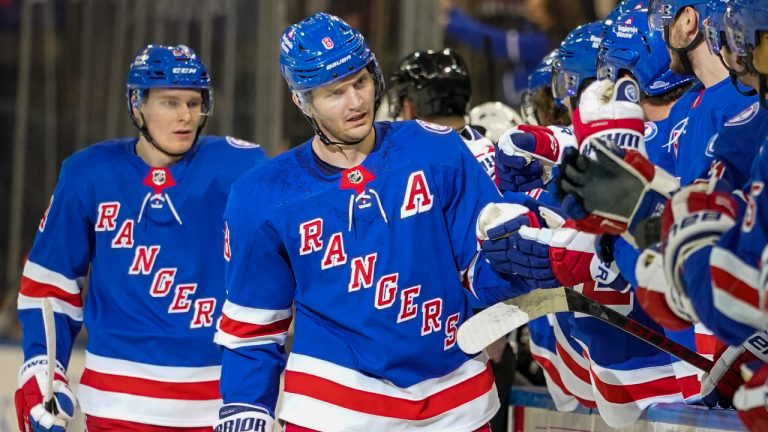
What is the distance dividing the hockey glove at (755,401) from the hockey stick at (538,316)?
1.90 feet

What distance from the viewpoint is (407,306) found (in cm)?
252

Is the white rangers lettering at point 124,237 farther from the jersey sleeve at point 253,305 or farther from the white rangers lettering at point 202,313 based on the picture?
the jersey sleeve at point 253,305

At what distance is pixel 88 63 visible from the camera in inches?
236

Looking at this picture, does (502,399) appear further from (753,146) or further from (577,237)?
(753,146)

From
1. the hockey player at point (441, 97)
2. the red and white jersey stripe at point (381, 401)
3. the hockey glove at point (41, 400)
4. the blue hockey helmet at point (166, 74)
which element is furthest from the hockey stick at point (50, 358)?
the hockey player at point (441, 97)

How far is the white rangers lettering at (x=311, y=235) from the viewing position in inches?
100

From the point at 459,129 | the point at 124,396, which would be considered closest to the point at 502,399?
the point at 459,129

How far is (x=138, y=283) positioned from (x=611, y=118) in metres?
1.78

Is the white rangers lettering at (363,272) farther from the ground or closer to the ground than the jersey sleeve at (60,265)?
A: farther from the ground

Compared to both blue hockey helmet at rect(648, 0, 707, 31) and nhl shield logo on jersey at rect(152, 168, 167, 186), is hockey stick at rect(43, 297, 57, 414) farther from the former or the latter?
blue hockey helmet at rect(648, 0, 707, 31)

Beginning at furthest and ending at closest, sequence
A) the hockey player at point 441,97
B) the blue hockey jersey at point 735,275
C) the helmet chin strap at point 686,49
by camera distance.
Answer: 1. the hockey player at point 441,97
2. the helmet chin strap at point 686,49
3. the blue hockey jersey at point 735,275

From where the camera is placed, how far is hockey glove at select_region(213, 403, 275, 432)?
8.45 feet

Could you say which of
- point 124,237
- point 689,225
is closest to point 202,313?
point 124,237

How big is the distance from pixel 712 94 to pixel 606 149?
69 cm
